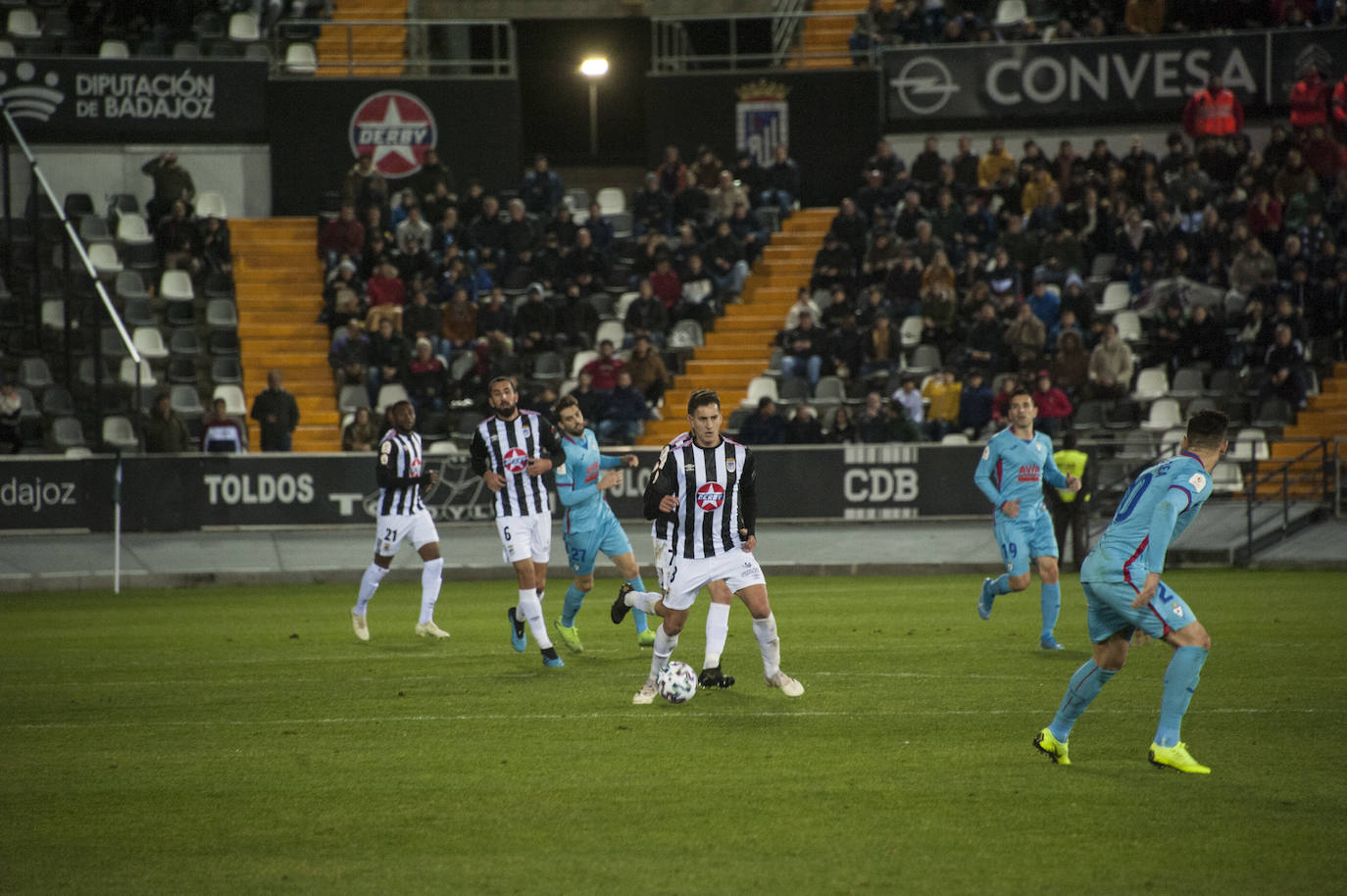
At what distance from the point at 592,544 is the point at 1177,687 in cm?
648

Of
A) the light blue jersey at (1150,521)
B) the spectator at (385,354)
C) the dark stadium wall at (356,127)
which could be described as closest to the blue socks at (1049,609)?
the light blue jersey at (1150,521)

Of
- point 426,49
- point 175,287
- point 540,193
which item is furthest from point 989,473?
point 426,49

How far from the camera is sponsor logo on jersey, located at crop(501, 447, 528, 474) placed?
41.3ft

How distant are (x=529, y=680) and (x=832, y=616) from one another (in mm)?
4958

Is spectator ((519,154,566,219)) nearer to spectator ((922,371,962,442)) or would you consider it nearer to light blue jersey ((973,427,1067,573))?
spectator ((922,371,962,442))

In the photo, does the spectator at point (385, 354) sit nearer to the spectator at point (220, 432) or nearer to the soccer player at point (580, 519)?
the spectator at point (220, 432)

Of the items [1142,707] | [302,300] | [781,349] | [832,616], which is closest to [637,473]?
[781,349]

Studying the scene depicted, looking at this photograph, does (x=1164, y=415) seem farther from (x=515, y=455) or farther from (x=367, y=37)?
(x=367, y=37)

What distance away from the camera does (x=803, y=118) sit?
33.0m

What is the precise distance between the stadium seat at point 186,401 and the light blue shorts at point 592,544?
595 inches

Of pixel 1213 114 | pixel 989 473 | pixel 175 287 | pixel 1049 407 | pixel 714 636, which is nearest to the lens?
pixel 714 636

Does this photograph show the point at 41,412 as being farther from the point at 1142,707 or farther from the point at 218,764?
the point at 1142,707

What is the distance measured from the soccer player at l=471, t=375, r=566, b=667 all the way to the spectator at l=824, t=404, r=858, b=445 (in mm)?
12021

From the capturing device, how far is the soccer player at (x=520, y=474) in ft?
40.9
